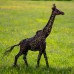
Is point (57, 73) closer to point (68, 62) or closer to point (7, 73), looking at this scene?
point (7, 73)

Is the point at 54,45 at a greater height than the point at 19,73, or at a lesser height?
lesser

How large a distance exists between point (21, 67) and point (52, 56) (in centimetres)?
580

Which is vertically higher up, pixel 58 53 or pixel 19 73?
pixel 19 73

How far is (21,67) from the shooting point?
14.4 metres

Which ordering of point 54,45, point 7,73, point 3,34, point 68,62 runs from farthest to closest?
point 3,34, point 54,45, point 68,62, point 7,73

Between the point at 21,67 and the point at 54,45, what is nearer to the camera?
the point at 21,67

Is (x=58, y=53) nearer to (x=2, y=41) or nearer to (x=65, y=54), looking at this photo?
(x=65, y=54)

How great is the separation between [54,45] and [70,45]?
128 cm

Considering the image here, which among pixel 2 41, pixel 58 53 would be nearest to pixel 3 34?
pixel 2 41

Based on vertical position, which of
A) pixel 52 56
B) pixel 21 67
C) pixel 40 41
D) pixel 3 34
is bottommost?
pixel 3 34

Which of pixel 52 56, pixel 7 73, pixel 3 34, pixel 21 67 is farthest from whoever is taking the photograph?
pixel 3 34

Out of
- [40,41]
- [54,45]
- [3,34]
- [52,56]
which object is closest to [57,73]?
[40,41]

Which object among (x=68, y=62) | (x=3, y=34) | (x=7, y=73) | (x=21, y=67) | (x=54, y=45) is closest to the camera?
(x=7, y=73)

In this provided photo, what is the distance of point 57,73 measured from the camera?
13.6 meters
